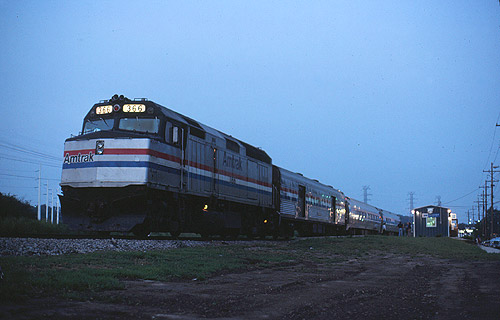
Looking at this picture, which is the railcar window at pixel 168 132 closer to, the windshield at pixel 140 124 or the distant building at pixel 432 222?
the windshield at pixel 140 124

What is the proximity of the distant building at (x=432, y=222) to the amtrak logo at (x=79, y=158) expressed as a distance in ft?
156

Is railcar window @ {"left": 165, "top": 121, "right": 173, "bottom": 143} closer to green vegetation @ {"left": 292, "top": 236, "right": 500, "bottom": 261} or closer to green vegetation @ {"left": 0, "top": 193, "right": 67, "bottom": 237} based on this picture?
green vegetation @ {"left": 0, "top": 193, "right": 67, "bottom": 237}

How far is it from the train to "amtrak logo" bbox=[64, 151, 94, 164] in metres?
0.03

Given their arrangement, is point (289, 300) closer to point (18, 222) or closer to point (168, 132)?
point (168, 132)

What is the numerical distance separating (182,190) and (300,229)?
16791 millimetres

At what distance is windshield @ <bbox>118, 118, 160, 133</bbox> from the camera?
49.0 feet

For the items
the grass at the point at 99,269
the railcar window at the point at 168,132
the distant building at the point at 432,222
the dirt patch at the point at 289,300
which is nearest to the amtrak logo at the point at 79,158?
the railcar window at the point at 168,132

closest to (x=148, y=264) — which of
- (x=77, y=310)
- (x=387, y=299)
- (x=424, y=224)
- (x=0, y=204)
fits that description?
(x=77, y=310)

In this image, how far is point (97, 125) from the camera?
1535cm

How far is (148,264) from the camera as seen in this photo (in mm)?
8961

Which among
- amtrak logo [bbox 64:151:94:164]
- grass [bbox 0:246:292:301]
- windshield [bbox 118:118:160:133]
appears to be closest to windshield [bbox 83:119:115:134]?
windshield [bbox 118:118:160:133]

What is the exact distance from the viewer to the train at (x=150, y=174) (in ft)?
46.2

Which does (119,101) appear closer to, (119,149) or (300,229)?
(119,149)

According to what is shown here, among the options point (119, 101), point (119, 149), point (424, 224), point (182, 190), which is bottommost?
point (424, 224)
